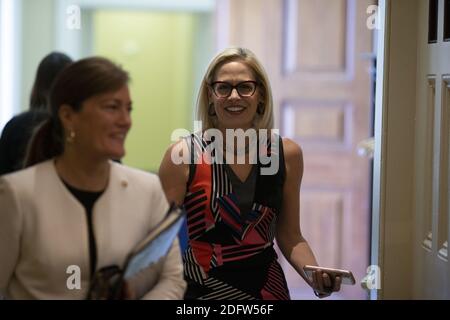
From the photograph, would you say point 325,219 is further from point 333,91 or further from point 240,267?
point 240,267

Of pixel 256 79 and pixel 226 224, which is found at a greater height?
pixel 256 79

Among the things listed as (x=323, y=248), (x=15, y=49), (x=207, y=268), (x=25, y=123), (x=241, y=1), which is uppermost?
(x=241, y=1)

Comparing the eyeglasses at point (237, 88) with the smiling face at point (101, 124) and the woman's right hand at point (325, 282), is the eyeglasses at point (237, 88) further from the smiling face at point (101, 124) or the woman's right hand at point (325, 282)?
the woman's right hand at point (325, 282)

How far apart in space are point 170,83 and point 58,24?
11.1ft

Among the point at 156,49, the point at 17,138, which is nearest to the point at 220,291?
the point at 17,138

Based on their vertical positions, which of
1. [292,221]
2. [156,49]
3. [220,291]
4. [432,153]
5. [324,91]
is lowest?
[220,291]

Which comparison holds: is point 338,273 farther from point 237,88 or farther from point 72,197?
point 72,197

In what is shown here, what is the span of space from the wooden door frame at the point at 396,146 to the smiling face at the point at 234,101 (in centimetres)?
38

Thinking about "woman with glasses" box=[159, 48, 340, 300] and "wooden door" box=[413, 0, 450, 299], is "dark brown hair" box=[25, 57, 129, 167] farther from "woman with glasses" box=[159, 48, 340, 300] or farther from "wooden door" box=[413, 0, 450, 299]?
"wooden door" box=[413, 0, 450, 299]

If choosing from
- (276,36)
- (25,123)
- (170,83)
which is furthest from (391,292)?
(170,83)

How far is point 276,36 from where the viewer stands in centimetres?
283

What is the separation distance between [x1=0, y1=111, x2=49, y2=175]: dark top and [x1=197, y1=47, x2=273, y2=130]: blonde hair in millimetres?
274

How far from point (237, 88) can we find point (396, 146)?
43 centimetres

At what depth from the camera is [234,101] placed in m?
1.40
